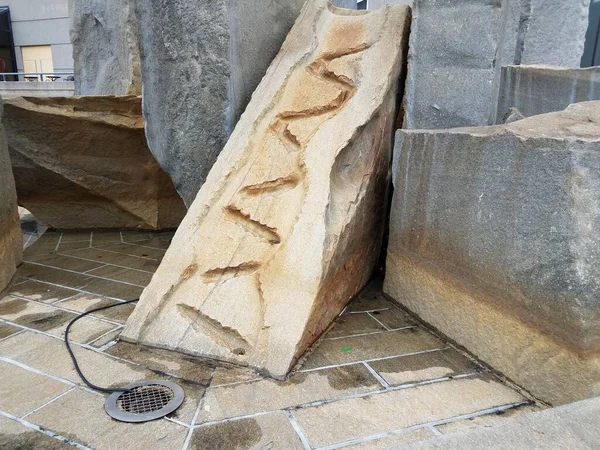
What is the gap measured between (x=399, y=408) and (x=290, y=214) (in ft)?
3.65

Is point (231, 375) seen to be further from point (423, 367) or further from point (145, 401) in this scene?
point (423, 367)

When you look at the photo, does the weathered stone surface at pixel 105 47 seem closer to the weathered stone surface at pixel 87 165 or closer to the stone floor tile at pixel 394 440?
the weathered stone surface at pixel 87 165

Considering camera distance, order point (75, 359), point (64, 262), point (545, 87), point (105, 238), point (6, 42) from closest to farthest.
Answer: point (75, 359) → point (545, 87) → point (64, 262) → point (105, 238) → point (6, 42)

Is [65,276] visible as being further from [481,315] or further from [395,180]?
[481,315]

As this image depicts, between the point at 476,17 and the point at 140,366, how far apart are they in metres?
2.65

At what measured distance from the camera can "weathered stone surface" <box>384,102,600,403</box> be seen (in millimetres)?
1631

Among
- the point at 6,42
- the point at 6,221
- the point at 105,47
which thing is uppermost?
the point at 6,42

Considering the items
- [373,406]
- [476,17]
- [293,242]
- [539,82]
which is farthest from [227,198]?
[539,82]

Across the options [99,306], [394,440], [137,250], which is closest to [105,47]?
[137,250]

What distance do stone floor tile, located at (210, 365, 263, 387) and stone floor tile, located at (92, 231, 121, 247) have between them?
262 cm

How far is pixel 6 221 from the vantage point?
10.0ft

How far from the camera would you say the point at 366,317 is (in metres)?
2.65

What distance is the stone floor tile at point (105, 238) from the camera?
4.23 metres

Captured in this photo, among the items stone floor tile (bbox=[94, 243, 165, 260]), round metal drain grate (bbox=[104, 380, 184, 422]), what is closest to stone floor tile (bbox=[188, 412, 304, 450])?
round metal drain grate (bbox=[104, 380, 184, 422])
